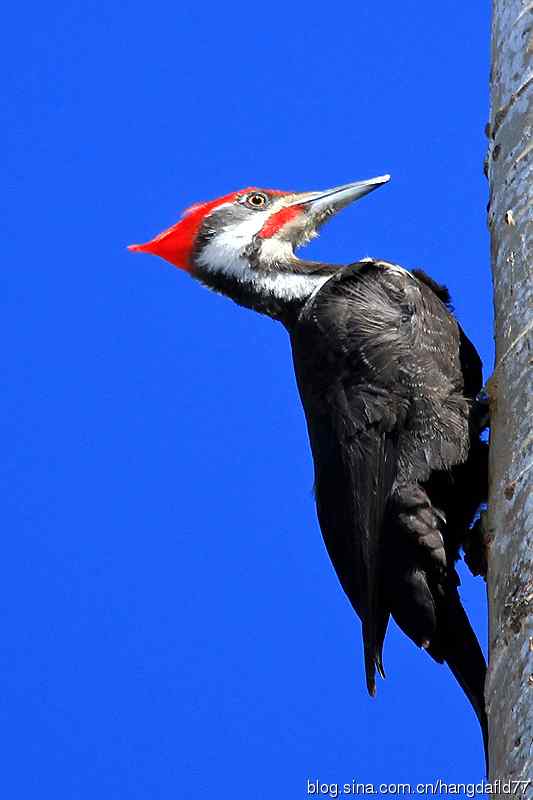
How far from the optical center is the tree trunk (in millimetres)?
2240

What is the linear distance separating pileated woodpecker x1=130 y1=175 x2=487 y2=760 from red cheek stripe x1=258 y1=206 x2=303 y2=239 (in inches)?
23.6

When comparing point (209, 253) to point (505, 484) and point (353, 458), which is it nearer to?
point (353, 458)

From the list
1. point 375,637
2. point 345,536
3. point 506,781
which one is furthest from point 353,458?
point 506,781

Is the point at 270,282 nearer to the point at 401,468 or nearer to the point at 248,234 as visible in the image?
the point at 248,234

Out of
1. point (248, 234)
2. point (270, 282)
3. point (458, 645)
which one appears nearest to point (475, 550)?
point (458, 645)

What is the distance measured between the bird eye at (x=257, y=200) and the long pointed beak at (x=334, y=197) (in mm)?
117

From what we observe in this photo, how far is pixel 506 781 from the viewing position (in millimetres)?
2119

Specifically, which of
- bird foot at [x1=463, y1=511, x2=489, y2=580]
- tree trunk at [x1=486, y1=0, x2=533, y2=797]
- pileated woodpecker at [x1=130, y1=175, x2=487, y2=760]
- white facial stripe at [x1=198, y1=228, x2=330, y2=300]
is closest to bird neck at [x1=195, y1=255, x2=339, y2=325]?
white facial stripe at [x1=198, y1=228, x2=330, y2=300]

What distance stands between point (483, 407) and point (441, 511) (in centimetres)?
36

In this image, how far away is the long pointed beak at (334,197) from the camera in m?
4.90

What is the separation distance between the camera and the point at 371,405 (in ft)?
12.9

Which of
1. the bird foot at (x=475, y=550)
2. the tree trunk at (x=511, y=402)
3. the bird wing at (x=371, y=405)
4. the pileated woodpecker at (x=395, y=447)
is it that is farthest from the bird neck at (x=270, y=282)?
the tree trunk at (x=511, y=402)

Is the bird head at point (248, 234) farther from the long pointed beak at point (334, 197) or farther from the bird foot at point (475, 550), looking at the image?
the bird foot at point (475, 550)

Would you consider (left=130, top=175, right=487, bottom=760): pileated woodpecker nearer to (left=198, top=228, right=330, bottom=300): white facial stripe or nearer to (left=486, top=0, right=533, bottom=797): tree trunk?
(left=198, top=228, right=330, bottom=300): white facial stripe
